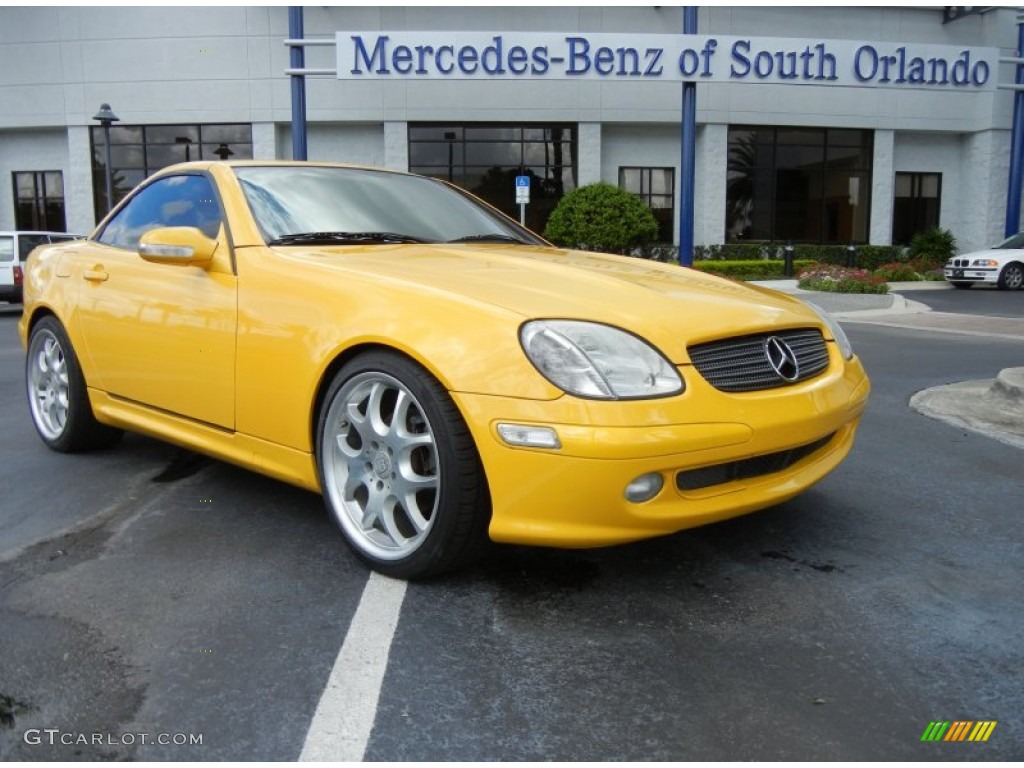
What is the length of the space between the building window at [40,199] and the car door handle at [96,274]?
2416 centimetres

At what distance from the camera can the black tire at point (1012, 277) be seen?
66.4 ft

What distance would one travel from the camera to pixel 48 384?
15.7ft

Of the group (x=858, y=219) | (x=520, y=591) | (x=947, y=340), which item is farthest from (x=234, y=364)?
(x=858, y=219)

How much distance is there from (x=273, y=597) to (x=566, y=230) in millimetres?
20808

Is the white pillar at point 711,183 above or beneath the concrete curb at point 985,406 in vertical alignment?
above

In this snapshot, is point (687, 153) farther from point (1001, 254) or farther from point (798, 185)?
point (798, 185)

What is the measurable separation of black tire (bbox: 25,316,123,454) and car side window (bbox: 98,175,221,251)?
2.00 feet

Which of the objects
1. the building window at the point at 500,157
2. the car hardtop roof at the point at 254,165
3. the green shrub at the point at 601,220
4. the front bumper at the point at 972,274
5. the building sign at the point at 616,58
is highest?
the building sign at the point at 616,58

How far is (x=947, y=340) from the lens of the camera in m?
10.8

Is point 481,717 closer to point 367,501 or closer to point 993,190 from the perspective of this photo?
point 367,501

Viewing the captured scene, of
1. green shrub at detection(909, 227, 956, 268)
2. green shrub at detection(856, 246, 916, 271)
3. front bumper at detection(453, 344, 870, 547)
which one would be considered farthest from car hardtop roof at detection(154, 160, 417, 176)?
green shrub at detection(909, 227, 956, 268)

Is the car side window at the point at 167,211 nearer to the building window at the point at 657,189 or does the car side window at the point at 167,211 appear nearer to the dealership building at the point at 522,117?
the dealership building at the point at 522,117

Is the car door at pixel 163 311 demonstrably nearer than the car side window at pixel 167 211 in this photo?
Yes

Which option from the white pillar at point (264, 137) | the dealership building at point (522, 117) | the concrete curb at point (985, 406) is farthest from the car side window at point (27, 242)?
the concrete curb at point (985, 406)
